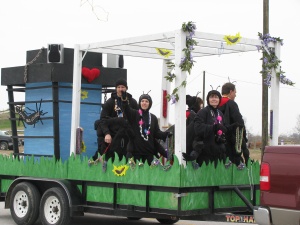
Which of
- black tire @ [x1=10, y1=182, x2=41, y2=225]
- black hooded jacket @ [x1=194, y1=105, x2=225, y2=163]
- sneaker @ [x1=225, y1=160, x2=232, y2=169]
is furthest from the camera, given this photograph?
black tire @ [x1=10, y1=182, x2=41, y2=225]

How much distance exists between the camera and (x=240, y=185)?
912cm

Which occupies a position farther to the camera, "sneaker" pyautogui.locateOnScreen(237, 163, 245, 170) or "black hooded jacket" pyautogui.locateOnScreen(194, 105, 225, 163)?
"sneaker" pyautogui.locateOnScreen(237, 163, 245, 170)

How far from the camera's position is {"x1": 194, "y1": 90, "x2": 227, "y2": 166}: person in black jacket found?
8.81 m

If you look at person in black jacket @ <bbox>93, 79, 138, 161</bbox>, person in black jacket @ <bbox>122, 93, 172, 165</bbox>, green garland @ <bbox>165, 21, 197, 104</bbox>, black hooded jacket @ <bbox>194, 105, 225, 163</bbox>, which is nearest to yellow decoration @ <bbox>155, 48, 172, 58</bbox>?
person in black jacket @ <bbox>93, 79, 138, 161</bbox>

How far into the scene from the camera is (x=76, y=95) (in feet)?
34.1

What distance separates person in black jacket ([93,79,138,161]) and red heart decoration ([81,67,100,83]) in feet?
4.02

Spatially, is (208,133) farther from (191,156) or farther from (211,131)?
(191,156)

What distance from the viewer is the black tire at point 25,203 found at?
1039 centimetres

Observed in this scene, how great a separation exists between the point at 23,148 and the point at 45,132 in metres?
0.89

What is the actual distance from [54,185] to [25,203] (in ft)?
2.26

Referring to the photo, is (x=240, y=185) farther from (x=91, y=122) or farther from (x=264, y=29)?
(x=264, y=29)

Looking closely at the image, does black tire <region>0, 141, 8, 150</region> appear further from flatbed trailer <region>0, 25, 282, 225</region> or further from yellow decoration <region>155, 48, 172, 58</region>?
yellow decoration <region>155, 48, 172, 58</region>

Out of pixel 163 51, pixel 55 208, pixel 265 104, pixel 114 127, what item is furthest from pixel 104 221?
pixel 265 104

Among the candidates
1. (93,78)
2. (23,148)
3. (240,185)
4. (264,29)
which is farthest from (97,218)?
(264,29)
